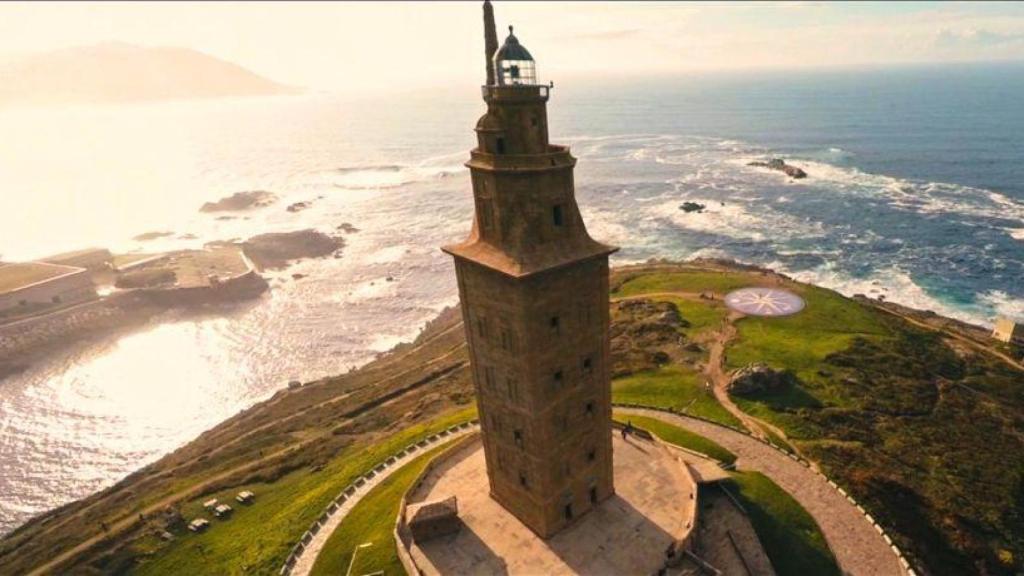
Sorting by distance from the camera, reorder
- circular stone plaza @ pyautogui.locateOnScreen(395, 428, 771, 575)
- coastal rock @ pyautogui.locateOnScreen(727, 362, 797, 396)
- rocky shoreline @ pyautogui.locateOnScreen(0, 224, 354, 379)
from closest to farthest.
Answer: circular stone plaza @ pyautogui.locateOnScreen(395, 428, 771, 575) → coastal rock @ pyautogui.locateOnScreen(727, 362, 797, 396) → rocky shoreline @ pyautogui.locateOnScreen(0, 224, 354, 379)

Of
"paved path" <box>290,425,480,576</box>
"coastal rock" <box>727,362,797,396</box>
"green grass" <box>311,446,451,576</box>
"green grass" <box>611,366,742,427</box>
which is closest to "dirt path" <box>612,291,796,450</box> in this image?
"green grass" <box>611,366,742,427</box>

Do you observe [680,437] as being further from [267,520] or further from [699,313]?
[267,520]

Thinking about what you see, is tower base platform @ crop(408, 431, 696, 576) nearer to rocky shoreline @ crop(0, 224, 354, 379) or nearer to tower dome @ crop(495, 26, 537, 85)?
tower dome @ crop(495, 26, 537, 85)

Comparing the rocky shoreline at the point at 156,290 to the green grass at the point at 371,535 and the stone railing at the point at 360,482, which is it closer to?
the stone railing at the point at 360,482

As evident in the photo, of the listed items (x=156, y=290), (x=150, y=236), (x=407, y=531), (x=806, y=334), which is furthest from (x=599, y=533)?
(x=150, y=236)

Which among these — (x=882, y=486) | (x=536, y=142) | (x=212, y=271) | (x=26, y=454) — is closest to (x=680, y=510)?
(x=882, y=486)
